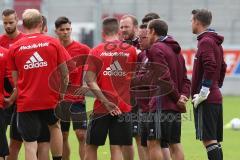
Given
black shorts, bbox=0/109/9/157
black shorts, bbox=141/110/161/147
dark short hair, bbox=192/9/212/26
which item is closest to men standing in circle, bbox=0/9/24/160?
black shorts, bbox=0/109/9/157

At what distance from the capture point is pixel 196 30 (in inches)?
436

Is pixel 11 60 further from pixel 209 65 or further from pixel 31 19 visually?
pixel 209 65

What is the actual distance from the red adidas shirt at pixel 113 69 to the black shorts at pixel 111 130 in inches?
5.3

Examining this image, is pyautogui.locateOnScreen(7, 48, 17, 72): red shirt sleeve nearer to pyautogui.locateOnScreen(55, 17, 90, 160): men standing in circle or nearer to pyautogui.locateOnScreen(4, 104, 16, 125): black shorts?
pyautogui.locateOnScreen(4, 104, 16, 125): black shorts

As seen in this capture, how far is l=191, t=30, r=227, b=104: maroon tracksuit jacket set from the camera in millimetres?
10734

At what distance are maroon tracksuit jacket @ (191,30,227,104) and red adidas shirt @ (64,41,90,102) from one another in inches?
92.2

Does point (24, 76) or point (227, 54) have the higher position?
point (24, 76)

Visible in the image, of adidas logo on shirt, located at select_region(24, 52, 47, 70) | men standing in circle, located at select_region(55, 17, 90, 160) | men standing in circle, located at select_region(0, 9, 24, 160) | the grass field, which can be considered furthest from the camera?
the grass field

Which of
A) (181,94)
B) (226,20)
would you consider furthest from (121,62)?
(226,20)

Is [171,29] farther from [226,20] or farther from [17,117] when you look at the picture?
[17,117]

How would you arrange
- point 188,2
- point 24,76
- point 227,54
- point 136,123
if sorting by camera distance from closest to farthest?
1. point 24,76
2. point 136,123
3. point 227,54
4. point 188,2

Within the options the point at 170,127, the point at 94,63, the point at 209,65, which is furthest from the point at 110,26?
the point at 170,127

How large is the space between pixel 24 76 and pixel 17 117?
2.14ft

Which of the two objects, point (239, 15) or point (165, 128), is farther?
point (239, 15)
